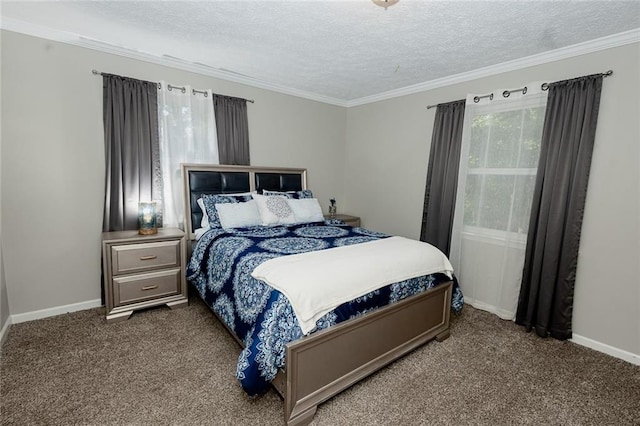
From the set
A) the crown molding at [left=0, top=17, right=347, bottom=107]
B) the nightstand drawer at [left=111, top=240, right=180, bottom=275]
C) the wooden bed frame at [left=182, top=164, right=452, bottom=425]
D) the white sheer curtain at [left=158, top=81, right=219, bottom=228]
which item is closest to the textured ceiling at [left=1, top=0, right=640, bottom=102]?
the crown molding at [left=0, top=17, right=347, bottom=107]

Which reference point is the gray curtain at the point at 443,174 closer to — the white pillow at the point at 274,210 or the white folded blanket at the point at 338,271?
the white folded blanket at the point at 338,271

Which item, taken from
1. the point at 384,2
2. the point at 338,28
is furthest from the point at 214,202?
the point at 384,2

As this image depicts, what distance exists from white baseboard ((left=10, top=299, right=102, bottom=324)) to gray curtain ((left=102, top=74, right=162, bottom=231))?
29.1 inches

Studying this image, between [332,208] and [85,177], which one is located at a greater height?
[85,177]

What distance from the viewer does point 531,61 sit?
2.80 m

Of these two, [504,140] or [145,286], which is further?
[504,140]

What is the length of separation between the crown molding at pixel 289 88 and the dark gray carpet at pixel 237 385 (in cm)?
240

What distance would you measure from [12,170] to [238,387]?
253 centimetres

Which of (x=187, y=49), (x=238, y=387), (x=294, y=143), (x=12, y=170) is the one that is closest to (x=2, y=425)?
(x=238, y=387)

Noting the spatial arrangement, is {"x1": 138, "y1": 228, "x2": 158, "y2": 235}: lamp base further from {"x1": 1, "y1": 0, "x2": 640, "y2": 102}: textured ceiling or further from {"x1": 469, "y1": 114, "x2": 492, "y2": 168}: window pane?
{"x1": 469, "y1": 114, "x2": 492, "y2": 168}: window pane

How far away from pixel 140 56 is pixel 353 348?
3207 mm

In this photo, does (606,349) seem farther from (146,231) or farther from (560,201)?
(146,231)

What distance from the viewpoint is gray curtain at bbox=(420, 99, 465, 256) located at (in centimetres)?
336

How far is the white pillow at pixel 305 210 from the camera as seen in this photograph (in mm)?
3462
